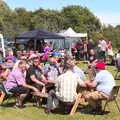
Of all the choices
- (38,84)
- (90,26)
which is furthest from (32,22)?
(38,84)

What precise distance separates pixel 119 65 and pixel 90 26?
7872 centimetres

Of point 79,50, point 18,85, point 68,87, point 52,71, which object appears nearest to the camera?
point 68,87

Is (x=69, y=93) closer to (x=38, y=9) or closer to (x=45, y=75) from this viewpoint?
(x=45, y=75)

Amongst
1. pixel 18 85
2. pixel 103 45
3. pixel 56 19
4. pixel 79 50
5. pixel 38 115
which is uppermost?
pixel 56 19

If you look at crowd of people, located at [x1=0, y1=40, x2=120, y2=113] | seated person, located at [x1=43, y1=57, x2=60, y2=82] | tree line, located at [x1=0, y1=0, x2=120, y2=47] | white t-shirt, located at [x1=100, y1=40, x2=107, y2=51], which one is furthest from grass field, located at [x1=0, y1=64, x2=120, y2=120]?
tree line, located at [x1=0, y1=0, x2=120, y2=47]

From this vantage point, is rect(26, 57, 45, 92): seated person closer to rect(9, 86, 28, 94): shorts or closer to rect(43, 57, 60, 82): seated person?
rect(9, 86, 28, 94): shorts

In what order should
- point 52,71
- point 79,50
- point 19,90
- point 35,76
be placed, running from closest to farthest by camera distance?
point 19,90
point 35,76
point 52,71
point 79,50

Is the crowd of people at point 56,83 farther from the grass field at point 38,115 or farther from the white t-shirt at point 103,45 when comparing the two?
the white t-shirt at point 103,45

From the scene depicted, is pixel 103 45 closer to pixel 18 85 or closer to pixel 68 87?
pixel 18 85

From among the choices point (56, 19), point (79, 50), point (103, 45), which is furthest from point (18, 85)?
point (56, 19)

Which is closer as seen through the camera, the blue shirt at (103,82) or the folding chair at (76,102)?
the blue shirt at (103,82)

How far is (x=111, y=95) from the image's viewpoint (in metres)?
9.94

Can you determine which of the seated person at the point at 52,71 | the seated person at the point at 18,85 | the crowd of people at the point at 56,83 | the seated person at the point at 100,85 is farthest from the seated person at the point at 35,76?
the seated person at the point at 100,85

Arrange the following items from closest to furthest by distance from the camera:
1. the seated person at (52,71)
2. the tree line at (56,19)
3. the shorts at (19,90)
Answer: the shorts at (19,90)
the seated person at (52,71)
the tree line at (56,19)
